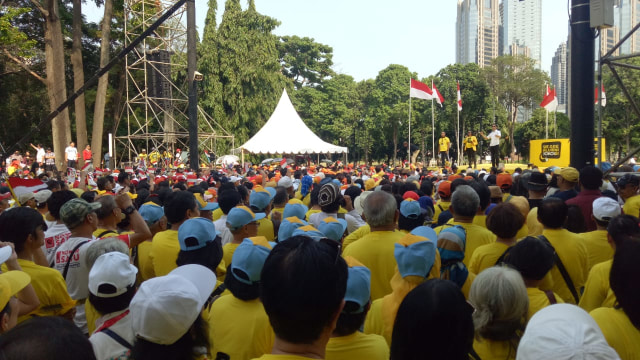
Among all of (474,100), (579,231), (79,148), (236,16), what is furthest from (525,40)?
(579,231)

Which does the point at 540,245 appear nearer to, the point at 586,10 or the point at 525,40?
the point at 586,10

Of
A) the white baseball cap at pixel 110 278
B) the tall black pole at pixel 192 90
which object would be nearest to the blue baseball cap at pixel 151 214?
the white baseball cap at pixel 110 278

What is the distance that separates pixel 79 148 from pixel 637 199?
23.3 meters

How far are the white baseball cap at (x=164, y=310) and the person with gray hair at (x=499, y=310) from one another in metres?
1.30

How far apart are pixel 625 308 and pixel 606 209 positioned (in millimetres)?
2204

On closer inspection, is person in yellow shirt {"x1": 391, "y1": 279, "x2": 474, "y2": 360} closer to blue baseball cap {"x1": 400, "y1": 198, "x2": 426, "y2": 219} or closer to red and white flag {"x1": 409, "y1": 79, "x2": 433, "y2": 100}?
blue baseball cap {"x1": 400, "y1": 198, "x2": 426, "y2": 219}

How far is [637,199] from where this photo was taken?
5242mm

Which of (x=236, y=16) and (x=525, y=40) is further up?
(x=525, y=40)

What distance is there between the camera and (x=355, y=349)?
2.24 m

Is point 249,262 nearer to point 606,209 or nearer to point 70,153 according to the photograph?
point 606,209

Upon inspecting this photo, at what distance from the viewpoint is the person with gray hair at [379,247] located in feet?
12.0

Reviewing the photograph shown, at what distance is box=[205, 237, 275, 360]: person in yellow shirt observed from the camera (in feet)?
8.70

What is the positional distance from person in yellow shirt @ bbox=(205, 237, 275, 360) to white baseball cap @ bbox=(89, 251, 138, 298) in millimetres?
493

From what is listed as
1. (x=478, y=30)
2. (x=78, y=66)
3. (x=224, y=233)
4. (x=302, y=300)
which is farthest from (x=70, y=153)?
(x=478, y=30)
